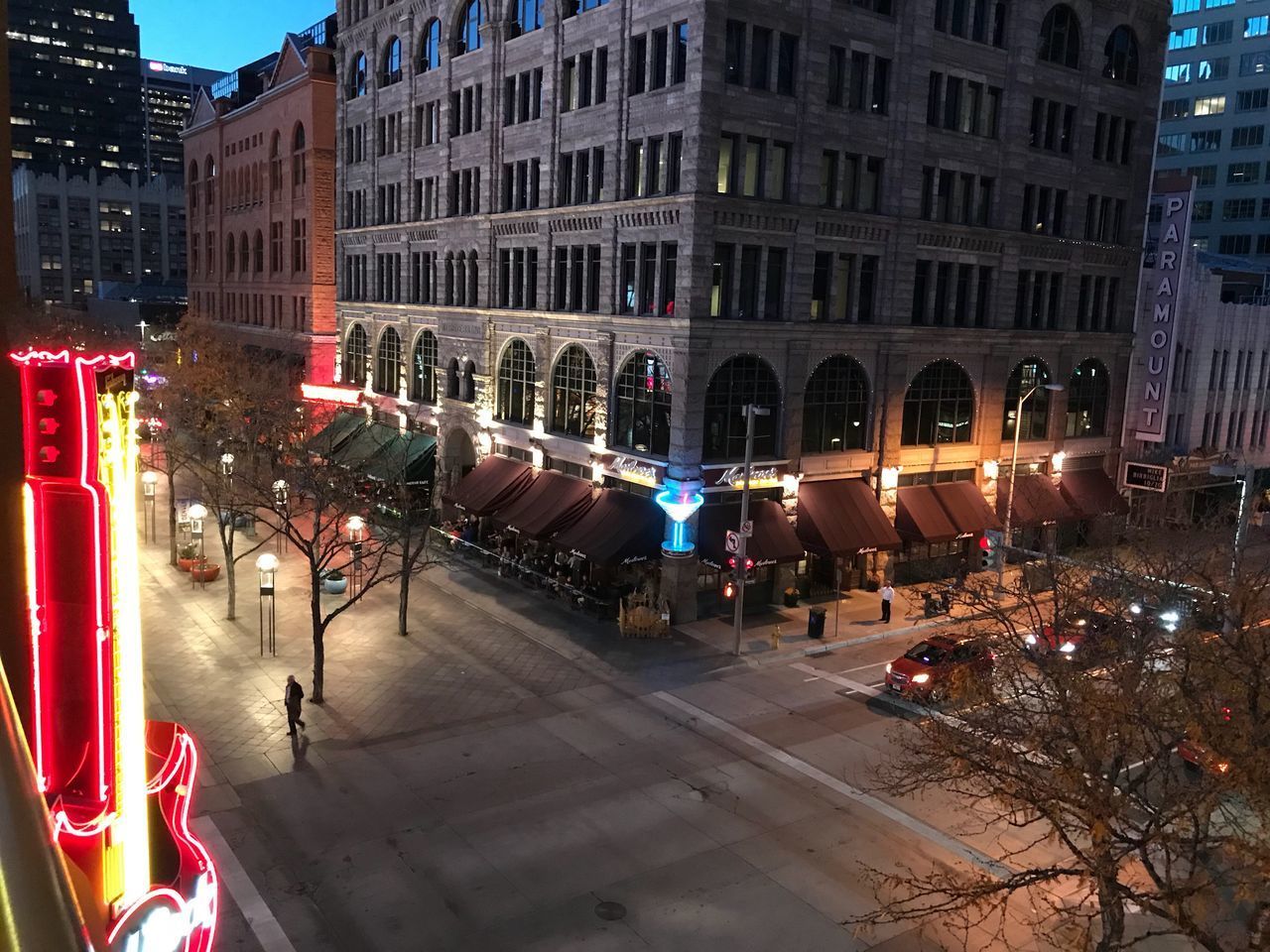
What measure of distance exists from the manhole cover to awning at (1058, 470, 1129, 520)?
Answer: 3576cm

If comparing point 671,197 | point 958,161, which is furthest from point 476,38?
point 958,161

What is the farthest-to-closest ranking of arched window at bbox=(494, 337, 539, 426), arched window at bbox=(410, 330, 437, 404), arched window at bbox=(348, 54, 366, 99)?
arched window at bbox=(348, 54, 366, 99), arched window at bbox=(410, 330, 437, 404), arched window at bbox=(494, 337, 539, 426)

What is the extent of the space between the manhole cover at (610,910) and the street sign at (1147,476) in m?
34.4

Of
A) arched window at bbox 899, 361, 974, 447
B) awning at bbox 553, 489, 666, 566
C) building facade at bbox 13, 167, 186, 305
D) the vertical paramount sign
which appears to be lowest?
awning at bbox 553, 489, 666, 566

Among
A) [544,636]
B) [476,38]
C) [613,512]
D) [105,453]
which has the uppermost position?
[476,38]

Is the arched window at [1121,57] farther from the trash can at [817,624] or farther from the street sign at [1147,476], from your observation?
the trash can at [817,624]

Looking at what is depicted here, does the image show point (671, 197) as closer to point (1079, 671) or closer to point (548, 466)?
point (548, 466)

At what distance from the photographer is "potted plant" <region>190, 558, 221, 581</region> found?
3756 centimetres

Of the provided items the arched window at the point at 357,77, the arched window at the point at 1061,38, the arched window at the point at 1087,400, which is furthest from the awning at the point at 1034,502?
Answer: the arched window at the point at 357,77

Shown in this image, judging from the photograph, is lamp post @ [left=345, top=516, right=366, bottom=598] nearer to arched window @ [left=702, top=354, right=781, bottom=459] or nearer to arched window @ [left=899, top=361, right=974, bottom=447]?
arched window @ [left=702, top=354, right=781, bottom=459]

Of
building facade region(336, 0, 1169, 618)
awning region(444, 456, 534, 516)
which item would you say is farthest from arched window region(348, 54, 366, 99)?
awning region(444, 456, 534, 516)

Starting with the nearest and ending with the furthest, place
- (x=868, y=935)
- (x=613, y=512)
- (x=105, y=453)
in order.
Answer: (x=105, y=453) < (x=868, y=935) < (x=613, y=512)

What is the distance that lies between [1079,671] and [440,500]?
35.2 metres

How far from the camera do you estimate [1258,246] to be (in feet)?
306
